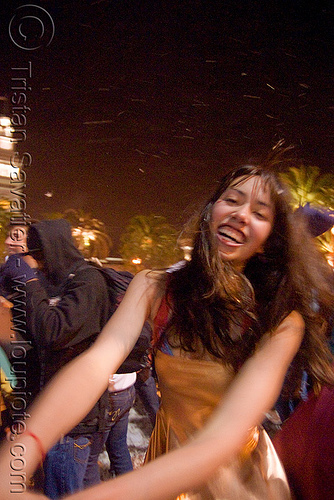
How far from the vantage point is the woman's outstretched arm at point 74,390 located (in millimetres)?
821

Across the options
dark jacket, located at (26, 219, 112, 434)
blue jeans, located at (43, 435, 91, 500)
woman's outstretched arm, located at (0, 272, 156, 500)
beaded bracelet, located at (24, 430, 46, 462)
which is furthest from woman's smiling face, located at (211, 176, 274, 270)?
blue jeans, located at (43, 435, 91, 500)

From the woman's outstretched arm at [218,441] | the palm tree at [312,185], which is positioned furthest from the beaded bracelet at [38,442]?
the palm tree at [312,185]

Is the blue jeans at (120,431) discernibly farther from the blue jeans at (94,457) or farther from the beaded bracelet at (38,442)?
the beaded bracelet at (38,442)

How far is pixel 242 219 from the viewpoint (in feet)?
4.36

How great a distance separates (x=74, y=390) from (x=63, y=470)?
1389 mm

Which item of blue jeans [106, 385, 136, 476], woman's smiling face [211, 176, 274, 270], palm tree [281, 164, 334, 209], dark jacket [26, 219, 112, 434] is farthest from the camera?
palm tree [281, 164, 334, 209]

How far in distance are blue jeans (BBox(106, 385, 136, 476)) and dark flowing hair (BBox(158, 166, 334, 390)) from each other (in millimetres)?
1339

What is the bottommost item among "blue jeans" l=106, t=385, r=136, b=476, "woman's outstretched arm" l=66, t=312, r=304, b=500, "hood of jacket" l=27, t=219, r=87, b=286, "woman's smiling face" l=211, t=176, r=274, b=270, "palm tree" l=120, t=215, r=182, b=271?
"palm tree" l=120, t=215, r=182, b=271

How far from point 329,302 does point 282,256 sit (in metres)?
0.28

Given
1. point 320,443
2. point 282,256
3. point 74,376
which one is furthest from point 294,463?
point 74,376

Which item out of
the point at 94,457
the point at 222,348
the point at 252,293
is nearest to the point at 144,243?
the point at 94,457

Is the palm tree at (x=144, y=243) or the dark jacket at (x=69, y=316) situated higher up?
the dark jacket at (x=69, y=316)

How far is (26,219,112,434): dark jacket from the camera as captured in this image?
199 centimetres

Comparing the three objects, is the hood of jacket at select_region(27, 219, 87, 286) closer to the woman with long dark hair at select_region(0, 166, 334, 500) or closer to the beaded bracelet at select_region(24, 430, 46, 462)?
the woman with long dark hair at select_region(0, 166, 334, 500)
